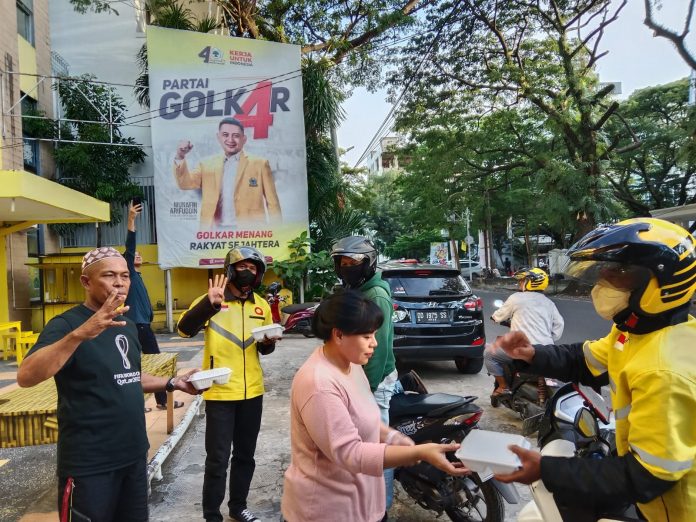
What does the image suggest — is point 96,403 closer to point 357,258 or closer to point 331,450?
point 331,450

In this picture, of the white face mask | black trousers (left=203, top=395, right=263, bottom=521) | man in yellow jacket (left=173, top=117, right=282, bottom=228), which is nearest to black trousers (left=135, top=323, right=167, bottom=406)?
black trousers (left=203, top=395, right=263, bottom=521)

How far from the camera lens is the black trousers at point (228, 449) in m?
2.90

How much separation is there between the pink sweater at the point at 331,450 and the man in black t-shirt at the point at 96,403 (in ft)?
2.52

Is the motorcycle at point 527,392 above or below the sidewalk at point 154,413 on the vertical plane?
above

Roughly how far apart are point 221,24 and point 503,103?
941 cm

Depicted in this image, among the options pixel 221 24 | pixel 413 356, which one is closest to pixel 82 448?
pixel 413 356

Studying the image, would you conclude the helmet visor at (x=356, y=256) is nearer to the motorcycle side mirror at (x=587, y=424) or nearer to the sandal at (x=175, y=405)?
the motorcycle side mirror at (x=587, y=424)

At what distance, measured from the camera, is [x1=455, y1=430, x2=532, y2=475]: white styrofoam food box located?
140 centimetres

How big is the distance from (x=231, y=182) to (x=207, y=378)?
9366 mm

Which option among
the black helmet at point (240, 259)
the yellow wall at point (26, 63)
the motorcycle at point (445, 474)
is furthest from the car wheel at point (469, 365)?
the yellow wall at point (26, 63)

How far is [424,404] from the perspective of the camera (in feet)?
9.93

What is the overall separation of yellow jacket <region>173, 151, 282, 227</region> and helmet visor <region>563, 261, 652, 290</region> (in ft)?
33.1

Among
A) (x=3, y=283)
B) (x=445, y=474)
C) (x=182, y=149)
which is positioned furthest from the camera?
(x=182, y=149)

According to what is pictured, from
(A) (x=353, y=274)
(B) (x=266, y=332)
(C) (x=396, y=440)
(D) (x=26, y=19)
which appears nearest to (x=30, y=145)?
(D) (x=26, y=19)
